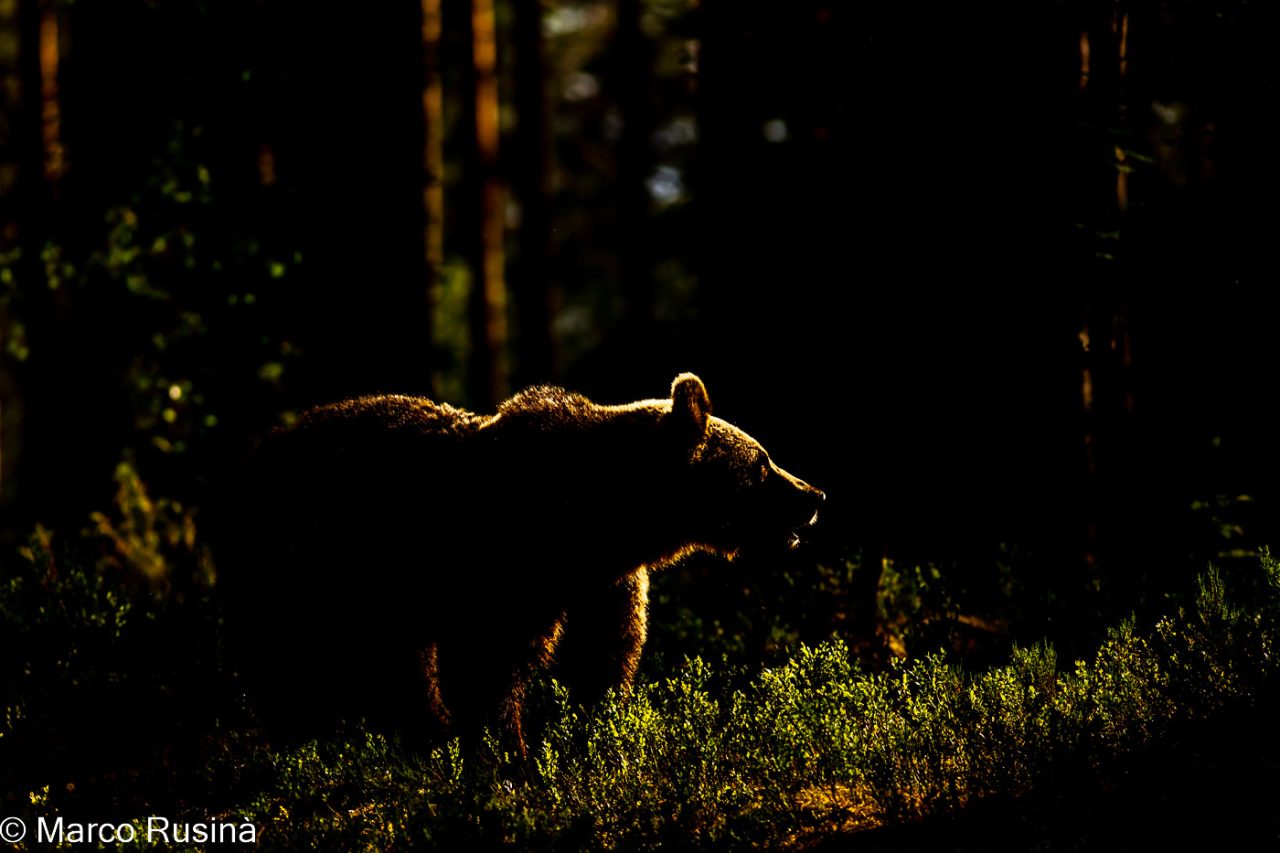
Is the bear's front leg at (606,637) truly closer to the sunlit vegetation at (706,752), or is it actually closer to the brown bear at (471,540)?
the brown bear at (471,540)

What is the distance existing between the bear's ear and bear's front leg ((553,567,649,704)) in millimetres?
856

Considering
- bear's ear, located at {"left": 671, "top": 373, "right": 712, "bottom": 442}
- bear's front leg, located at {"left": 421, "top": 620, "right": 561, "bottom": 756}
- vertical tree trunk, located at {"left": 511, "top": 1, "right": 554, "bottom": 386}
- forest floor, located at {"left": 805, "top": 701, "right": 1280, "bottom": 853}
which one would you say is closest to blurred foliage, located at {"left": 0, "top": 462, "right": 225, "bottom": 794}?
bear's front leg, located at {"left": 421, "top": 620, "right": 561, "bottom": 756}

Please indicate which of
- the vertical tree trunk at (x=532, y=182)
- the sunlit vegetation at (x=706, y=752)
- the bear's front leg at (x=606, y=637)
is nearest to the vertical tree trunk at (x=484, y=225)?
the vertical tree trunk at (x=532, y=182)

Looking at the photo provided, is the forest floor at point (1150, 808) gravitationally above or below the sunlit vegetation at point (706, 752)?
above

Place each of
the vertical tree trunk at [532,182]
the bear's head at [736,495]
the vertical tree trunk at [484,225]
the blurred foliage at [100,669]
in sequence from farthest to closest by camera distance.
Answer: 1. the vertical tree trunk at [532,182]
2. the vertical tree trunk at [484,225]
3. the blurred foliage at [100,669]
4. the bear's head at [736,495]

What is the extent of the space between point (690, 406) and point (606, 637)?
4.41 ft

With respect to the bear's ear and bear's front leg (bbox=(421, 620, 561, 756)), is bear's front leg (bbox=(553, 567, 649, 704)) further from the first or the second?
the bear's ear

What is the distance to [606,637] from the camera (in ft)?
20.4

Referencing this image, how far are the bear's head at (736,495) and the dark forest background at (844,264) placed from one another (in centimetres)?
156

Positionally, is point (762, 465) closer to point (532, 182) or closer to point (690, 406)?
point (690, 406)

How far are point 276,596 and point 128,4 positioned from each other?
22.6 feet

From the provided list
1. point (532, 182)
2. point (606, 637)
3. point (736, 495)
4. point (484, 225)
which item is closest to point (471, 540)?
point (606, 637)

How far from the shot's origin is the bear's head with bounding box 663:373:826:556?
6051 millimetres

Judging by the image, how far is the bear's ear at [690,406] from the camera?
5.78m
